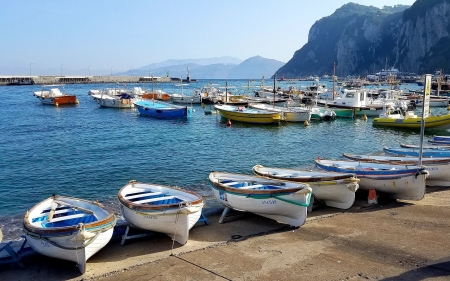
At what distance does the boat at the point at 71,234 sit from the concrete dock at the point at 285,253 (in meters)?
0.47

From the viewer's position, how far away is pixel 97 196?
17.5 m

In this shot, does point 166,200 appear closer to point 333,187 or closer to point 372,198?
point 333,187

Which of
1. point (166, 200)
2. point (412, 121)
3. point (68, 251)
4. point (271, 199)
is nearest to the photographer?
point (68, 251)

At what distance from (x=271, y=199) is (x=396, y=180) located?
4853 millimetres

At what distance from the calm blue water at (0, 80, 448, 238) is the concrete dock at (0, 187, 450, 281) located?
460cm

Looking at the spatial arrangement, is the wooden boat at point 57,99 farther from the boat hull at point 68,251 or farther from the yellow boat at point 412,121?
the boat hull at point 68,251

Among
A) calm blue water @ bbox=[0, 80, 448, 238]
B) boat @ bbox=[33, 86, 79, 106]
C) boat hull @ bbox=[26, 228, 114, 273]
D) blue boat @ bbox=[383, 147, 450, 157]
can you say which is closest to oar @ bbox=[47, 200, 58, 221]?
boat hull @ bbox=[26, 228, 114, 273]

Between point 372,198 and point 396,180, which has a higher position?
point 396,180

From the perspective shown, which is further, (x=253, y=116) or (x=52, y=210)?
(x=253, y=116)

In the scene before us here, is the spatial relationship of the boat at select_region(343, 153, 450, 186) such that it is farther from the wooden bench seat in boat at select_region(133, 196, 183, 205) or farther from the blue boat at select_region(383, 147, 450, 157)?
the wooden bench seat in boat at select_region(133, 196, 183, 205)

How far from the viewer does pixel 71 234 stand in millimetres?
9250

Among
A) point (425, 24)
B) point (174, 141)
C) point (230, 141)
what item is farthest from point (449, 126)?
point (425, 24)

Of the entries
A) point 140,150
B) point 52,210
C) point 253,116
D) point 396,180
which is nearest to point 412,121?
point 253,116

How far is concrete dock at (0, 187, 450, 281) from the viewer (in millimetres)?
8961
